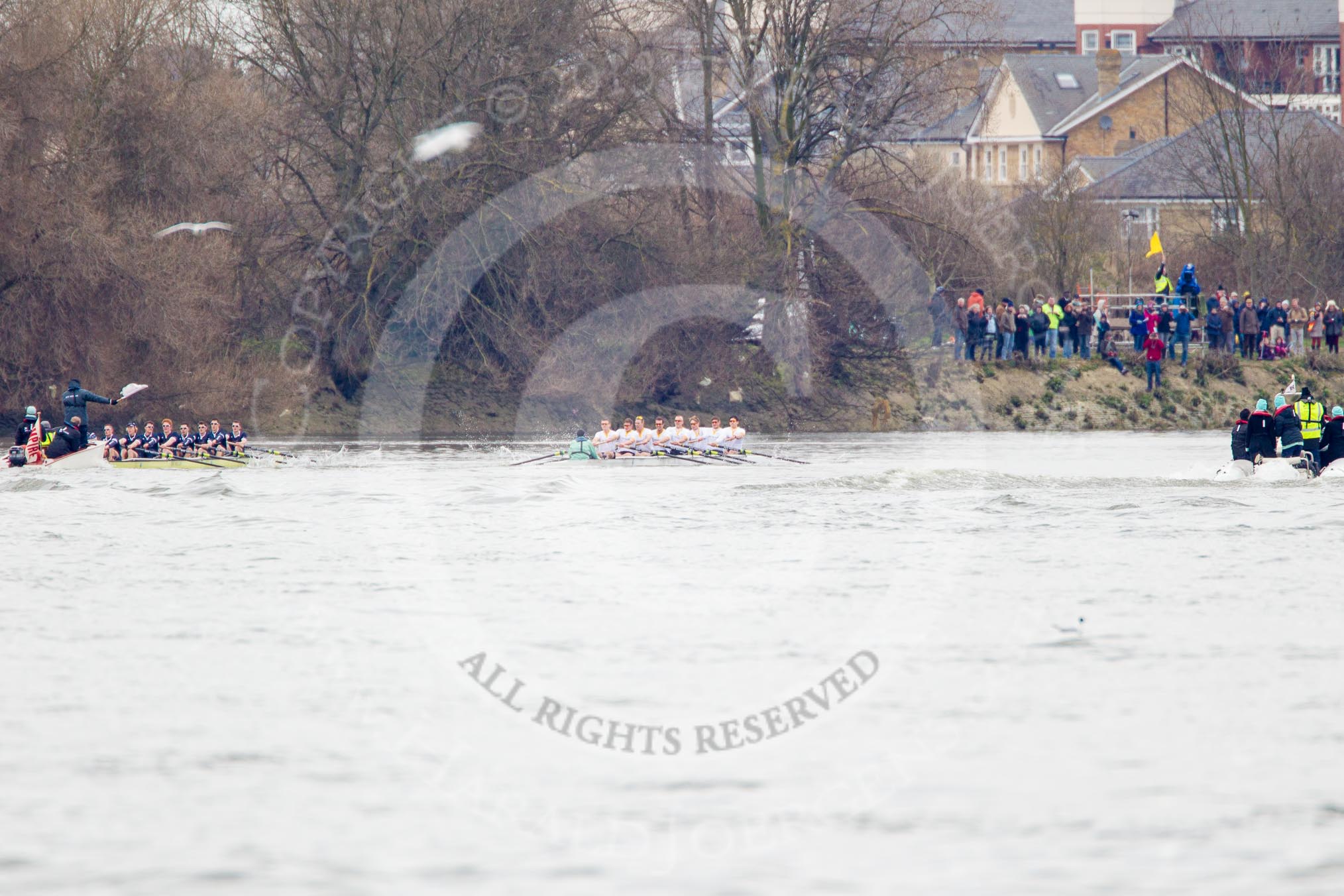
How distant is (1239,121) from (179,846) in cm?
4988

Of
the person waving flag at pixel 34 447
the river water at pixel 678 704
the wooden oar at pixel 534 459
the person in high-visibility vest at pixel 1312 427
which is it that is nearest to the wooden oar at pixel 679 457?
the wooden oar at pixel 534 459

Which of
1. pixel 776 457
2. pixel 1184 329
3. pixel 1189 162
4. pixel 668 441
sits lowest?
pixel 776 457

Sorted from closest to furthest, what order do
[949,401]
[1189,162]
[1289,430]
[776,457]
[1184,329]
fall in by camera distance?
[1289,430] → [776,457] → [949,401] → [1184,329] → [1189,162]

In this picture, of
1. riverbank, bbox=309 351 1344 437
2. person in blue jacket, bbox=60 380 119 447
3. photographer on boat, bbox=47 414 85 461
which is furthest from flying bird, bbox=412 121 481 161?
photographer on boat, bbox=47 414 85 461

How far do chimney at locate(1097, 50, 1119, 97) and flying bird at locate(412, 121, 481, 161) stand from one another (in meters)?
59.3

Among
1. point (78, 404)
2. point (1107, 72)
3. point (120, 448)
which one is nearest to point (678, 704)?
point (78, 404)

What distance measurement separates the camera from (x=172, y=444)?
34062 mm

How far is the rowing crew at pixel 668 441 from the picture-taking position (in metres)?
36.1

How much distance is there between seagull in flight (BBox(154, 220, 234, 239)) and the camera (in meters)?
38.3

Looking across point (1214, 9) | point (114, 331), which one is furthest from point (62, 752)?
point (1214, 9)

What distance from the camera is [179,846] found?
35.5 feet

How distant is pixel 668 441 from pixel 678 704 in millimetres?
22773

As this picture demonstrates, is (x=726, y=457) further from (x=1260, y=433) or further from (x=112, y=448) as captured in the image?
(x=112, y=448)

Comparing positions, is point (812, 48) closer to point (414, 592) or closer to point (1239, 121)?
point (1239, 121)
